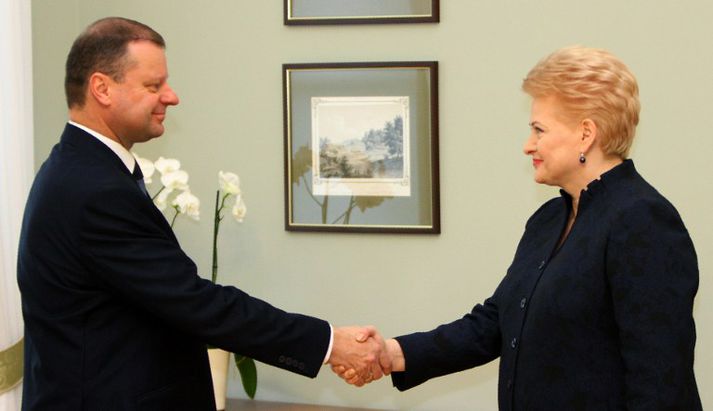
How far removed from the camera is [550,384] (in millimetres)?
2129

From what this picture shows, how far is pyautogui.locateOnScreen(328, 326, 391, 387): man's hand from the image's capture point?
273 centimetres

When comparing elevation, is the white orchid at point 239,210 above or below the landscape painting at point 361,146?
below

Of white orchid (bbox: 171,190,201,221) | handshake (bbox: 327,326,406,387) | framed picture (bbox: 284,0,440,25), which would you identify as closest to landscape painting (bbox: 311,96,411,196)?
framed picture (bbox: 284,0,440,25)

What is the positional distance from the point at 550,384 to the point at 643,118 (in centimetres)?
155

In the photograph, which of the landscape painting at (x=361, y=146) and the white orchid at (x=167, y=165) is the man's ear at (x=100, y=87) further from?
the landscape painting at (x=361, y=146)

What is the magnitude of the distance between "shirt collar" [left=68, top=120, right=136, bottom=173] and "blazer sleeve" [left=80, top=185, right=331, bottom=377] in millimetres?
123

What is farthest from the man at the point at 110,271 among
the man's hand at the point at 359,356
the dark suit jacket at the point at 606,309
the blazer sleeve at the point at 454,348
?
the dark suit jacket at the point at 606,309

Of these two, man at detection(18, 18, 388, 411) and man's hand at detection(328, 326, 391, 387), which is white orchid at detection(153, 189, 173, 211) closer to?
man's hand at detection(328, 326, 391, 387)

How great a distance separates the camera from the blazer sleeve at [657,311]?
1938 millimetres

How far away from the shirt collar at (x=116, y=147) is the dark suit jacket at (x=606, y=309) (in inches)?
36.2

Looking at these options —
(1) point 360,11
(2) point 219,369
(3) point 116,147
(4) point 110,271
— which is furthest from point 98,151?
(1) point 360,11

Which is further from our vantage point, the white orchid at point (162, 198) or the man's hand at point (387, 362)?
the white orchid at point (162, 198)

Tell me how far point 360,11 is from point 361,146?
48 cm

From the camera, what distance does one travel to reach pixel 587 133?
2152 millimetres
